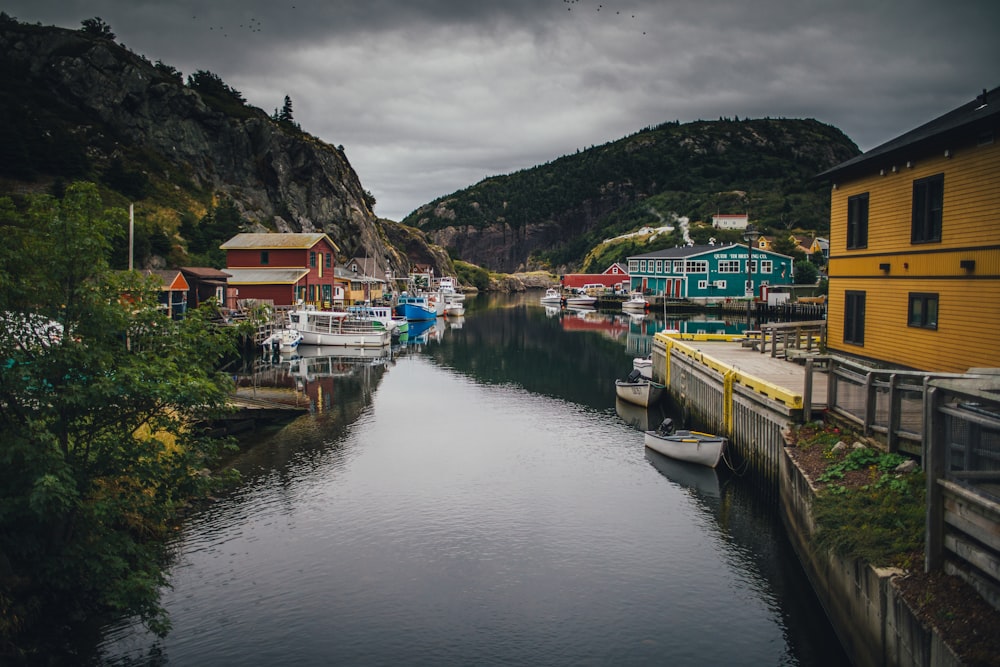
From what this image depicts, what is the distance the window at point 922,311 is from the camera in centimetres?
2320

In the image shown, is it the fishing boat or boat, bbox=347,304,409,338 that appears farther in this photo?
the fishing boat

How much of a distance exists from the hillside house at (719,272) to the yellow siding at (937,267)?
81473mm

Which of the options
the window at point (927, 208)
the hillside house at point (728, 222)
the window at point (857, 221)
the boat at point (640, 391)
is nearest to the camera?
the window at point (927, 208)

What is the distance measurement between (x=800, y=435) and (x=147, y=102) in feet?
379

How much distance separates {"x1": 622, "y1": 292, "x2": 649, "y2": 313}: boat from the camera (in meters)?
114

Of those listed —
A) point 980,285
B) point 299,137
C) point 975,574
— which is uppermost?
point 299,137

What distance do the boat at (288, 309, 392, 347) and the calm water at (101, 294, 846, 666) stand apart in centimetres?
3234

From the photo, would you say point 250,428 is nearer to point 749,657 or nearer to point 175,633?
point 175,633

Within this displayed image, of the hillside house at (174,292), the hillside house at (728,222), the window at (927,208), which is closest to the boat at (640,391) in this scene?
the window at (927,208)

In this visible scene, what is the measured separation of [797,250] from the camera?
129000 millimetres

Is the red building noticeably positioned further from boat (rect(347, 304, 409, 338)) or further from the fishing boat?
the fishing boat

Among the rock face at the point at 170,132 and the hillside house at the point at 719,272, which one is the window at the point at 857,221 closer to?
the hillside house at the point at 719,272

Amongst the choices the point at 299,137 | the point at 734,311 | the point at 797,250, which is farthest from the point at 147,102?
the point at 797,250

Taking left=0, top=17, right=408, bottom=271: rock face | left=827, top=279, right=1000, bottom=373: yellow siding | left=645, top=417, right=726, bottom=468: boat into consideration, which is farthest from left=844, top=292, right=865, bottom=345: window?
left=0, top=17, right=408, bottom=271: rock face
